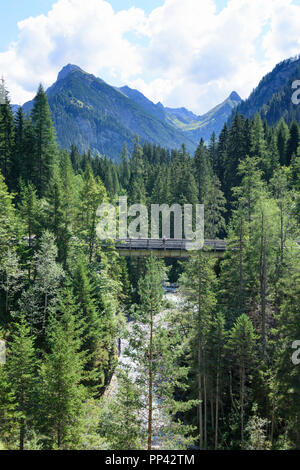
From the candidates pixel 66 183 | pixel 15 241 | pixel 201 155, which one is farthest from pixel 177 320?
pixel 201 155

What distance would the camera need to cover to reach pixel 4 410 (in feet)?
57.4

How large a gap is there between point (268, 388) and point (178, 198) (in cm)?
3829

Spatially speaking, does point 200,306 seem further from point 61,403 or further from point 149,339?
point 61,403

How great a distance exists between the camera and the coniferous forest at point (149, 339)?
15836mm

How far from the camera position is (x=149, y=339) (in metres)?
15.9

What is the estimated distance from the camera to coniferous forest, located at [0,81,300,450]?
1584 centimetres

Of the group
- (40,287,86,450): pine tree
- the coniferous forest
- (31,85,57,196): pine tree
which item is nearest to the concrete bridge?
the coniferous forest

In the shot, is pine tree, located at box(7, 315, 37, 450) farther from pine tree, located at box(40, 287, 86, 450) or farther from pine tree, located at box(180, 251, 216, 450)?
pine tree, located at box(180, 251, 216, 450)

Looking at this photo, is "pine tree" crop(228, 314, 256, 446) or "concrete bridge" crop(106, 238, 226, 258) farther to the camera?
"concrete bridge" crop(106, 238, 226, 258)

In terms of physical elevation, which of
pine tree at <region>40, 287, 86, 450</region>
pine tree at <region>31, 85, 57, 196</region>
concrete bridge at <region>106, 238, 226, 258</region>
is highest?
pine tree at <region>31, 85, 57, 196</region>

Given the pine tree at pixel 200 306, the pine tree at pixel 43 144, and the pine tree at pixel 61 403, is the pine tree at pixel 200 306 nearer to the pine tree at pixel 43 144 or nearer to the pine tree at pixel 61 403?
the pine tree at pixel 61 403

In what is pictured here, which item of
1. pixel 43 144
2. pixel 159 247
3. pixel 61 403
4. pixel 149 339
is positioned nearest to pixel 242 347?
pixel 149 339

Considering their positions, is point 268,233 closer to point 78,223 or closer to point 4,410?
point 78,223

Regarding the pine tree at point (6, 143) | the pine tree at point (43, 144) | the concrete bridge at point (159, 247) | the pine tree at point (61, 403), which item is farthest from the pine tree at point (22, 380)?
the pine tree at point (6, 143)
